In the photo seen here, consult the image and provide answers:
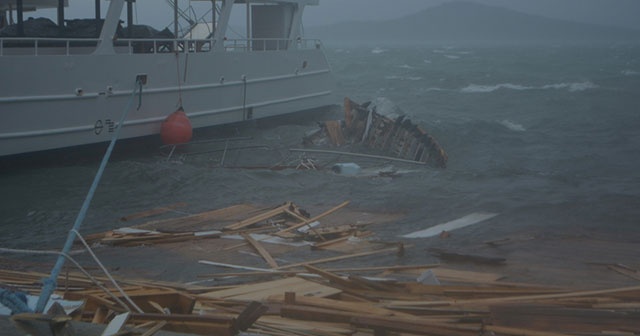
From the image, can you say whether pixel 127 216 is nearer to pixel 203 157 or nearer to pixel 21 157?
pixel 21 157

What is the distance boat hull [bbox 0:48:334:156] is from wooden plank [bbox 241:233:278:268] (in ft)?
20.6

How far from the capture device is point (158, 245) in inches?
366

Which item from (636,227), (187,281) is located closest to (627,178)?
(636,227)

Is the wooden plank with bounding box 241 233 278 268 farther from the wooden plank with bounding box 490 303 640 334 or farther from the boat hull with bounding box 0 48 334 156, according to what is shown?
the boat hull with bounding box 0 48 334 156

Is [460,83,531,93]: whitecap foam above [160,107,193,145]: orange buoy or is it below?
below

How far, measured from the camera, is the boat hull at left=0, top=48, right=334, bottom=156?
1484 centimetres

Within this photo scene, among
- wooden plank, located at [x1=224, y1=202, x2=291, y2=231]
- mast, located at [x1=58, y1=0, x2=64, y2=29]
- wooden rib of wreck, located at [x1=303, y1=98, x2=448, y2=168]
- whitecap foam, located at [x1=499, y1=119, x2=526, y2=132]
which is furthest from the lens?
whitecap foam, located at [x1=499, y1=119, x2=526, y2=132]

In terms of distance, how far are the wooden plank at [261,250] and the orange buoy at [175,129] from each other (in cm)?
834

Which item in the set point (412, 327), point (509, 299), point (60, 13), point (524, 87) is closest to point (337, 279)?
point (509, 299)

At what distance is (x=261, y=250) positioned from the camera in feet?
28.8

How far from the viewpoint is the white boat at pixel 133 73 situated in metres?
15.0

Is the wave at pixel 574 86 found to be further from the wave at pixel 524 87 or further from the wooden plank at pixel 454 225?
the wooden plank at pixel 454 225

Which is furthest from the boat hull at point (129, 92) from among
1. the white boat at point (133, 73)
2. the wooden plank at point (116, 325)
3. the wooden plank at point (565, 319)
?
the wooden plank at point (565, 319)

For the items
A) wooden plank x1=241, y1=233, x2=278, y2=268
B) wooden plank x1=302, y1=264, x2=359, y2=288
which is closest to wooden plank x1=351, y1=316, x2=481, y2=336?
wooden plank x1=302, y1=264, x2=359, y2=288
